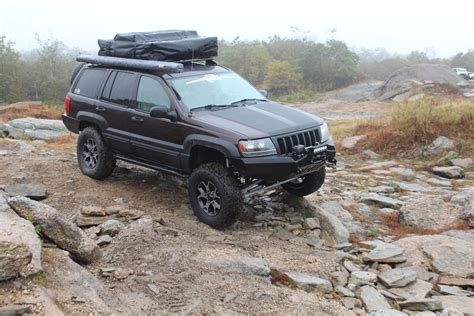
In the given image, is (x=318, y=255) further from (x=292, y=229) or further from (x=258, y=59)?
(x=258, y=59)

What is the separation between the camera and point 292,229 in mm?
7016

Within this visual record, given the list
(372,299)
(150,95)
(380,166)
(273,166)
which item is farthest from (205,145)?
(380,166)

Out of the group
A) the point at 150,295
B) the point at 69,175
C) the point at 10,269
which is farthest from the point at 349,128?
the point at 10,269

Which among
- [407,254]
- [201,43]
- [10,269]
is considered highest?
[201,43]

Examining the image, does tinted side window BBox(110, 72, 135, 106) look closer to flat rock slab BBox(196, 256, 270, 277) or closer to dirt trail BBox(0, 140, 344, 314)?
dirt trail BBox(0, 140, 344, 314)

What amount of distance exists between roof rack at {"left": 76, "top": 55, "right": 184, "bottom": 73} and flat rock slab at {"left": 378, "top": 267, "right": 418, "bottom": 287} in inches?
138

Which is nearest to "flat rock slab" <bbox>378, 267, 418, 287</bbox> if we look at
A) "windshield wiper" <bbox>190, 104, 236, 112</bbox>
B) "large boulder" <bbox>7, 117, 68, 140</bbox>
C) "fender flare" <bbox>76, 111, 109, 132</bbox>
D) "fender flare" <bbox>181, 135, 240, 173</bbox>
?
"fender flare" <bbox>181, 135, 240, 173</bbox>

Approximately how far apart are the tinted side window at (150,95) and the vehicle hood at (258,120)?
60 centimetres

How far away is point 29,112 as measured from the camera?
69.6 feet

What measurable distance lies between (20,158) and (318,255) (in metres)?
5.83

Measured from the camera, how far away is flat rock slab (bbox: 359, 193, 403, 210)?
814 cm

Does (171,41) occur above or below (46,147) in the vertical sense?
above

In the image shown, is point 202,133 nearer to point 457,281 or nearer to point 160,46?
point 160,46

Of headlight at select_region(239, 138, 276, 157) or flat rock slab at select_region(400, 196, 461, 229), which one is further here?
flat rock slab at select_region(400, 196, 461, 229)
